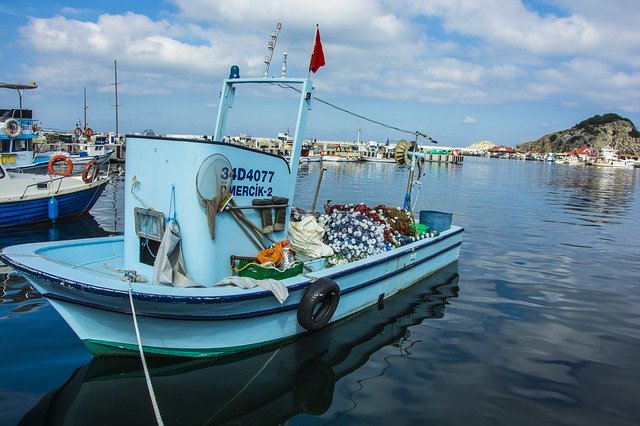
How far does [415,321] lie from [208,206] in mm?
4505

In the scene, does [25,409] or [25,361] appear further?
[25,361]

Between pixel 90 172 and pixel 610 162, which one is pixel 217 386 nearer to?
pixel 90 172

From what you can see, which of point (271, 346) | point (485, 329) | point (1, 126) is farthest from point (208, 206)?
point (1, 126)

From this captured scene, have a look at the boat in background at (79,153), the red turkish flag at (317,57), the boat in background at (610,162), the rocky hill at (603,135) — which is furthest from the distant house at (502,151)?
the red turkish flag at (317,57)

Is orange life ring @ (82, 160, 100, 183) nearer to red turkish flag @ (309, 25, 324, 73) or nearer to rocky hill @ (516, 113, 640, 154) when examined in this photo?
red turkish flag @ (309, 25, 324, 73)

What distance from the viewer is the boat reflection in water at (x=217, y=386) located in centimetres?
528

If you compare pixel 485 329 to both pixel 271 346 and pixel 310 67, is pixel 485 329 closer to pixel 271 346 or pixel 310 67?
pixel 271 346

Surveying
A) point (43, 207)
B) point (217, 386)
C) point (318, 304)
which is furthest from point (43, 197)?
point (217, 386)

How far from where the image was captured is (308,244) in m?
8.44

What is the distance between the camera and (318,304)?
722 cm

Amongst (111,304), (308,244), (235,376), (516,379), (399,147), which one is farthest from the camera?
(399,147)

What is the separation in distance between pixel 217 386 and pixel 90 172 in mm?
16381

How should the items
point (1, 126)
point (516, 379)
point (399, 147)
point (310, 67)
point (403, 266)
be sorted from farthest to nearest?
point (1, 126)
point (399, 147)
point (403, 266)
point (310, 67)
point (516, 379)

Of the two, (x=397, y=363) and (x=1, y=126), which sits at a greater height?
(x=1, y=126)
